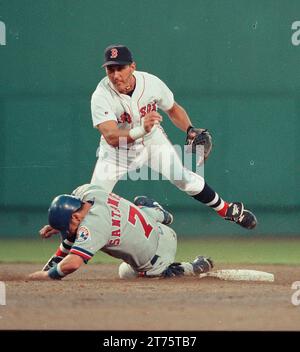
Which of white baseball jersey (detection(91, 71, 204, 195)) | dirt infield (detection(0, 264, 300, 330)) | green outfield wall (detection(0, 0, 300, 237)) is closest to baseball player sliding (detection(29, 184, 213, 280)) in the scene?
dirt infield (detection(0, 264, 300, 330))

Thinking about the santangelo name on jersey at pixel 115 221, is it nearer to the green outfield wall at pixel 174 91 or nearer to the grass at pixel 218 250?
the grass at pixel 218 250

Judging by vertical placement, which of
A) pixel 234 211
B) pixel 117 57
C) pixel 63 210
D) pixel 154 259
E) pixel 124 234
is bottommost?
pixel 154 259

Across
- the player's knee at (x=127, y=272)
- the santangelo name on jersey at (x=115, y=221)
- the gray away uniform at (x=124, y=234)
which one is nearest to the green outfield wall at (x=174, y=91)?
the player's knee at (x=127, y=272)

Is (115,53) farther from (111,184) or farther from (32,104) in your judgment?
(32,104)

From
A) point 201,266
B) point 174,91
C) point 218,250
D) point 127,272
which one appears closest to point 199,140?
point 201,266

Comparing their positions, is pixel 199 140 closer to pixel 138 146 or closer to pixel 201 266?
pixel 138 146

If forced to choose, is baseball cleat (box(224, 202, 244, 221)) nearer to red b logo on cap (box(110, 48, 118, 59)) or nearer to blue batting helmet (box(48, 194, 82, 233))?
red b logo on cap (box(110, 48, 118, 59))
